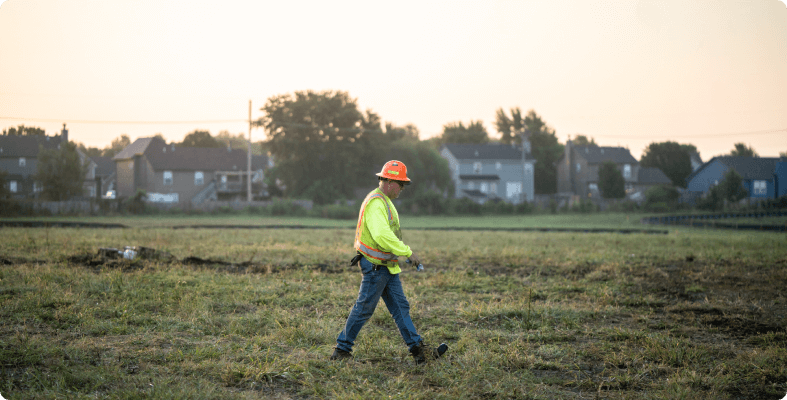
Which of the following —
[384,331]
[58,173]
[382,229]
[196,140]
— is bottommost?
[384,331]

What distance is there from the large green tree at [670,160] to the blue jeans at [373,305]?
310 feet

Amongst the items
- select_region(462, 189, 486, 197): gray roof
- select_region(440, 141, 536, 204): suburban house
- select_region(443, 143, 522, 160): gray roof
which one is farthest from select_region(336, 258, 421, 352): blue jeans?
select_region(443, 143, 522, 160): gray roof

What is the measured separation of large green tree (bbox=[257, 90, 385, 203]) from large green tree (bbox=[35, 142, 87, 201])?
18528 mm

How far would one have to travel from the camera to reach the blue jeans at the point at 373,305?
5.74 meters

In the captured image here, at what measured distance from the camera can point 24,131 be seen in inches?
2042

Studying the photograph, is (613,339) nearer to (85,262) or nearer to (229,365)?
(229,365)

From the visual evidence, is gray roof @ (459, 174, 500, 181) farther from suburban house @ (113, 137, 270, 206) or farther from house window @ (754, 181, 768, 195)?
house window @ (754, 181, 768, 195)

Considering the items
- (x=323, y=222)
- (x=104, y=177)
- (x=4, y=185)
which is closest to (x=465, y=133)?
(x=104, y=177)

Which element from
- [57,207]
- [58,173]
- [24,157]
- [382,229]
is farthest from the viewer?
[24,157]

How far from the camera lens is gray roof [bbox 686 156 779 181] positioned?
71.4 meters

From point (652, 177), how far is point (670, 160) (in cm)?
765

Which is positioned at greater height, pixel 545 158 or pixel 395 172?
pixel 545 158

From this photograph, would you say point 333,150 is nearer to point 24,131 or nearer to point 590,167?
point 24,131

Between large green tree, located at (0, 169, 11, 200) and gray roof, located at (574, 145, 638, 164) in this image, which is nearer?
large green tree, located at (0, 169, 11, 200)
